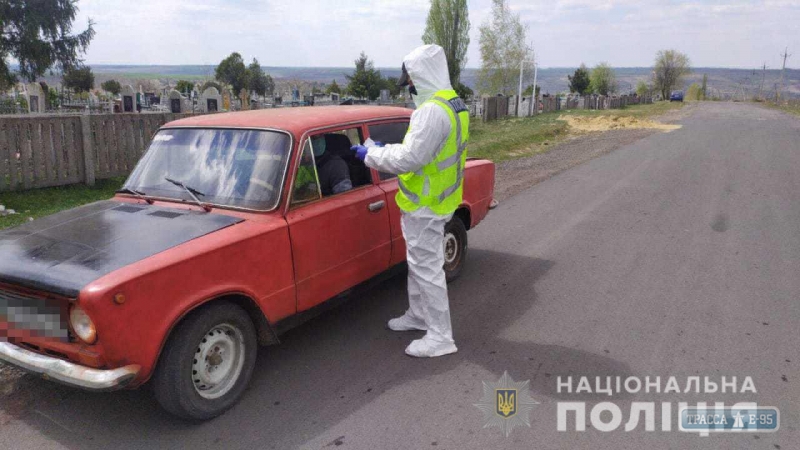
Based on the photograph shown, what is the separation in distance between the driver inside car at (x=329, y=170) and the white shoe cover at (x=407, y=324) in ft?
3.76

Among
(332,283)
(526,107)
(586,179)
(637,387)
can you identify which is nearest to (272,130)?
(332,283)

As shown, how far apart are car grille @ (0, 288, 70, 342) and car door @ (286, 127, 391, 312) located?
4.57 feet

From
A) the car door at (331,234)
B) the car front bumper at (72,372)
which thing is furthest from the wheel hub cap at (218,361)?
the car door at (331,234)

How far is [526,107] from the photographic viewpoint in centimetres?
3516

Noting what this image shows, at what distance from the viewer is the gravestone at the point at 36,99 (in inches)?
856

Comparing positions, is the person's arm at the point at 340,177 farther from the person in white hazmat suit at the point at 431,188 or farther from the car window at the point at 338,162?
the person in white hazmat suit at the point at 431,188

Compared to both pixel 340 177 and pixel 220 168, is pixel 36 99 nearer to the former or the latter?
pixel 220 168

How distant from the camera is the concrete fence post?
960cm

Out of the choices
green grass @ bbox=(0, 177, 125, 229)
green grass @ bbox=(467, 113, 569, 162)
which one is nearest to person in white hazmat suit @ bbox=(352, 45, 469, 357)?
green grass @ bbox=(0, 177, 125, 229)

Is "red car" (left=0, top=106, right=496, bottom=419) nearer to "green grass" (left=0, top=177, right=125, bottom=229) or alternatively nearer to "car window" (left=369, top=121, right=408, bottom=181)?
"car window" (left=369, top=121, right=408, bottom=181)

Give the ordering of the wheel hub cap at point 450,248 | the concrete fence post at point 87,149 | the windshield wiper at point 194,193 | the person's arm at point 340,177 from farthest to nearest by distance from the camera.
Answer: the concrete fence post at point 87,149, the wheel hub cap at point 450,248, the person's arm at point 340,177, the windshield wiper at point 194,193

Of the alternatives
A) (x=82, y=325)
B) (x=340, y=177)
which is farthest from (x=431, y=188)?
(x=82, y=325)

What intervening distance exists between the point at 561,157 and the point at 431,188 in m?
11.4

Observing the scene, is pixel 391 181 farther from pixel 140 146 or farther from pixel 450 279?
pixel 140 146
